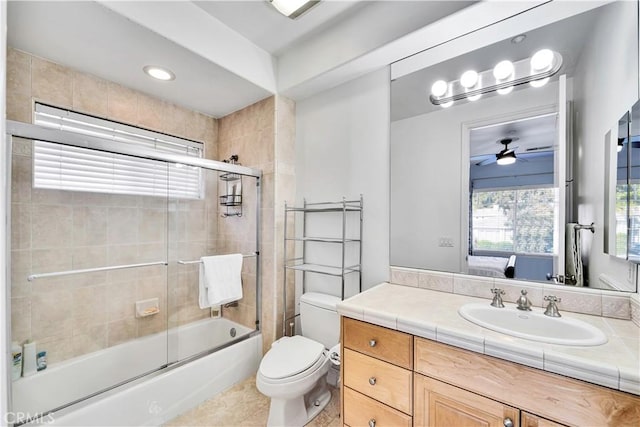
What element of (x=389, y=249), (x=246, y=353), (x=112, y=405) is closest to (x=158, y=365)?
(x=112, y=405)

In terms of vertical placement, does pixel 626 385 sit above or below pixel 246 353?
above

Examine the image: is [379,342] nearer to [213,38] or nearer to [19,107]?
[213,38]

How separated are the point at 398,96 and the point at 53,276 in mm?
2518

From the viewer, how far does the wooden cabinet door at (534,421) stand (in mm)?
972

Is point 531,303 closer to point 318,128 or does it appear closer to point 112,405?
point 318,128

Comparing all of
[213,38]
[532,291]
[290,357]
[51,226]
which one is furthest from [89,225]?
[532,291]

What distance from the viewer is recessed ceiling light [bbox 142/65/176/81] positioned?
1.95 m

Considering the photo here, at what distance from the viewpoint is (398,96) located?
6.32 ft

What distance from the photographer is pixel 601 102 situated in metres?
1.33

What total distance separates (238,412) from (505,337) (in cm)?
166

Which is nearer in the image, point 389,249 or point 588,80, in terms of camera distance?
point 588,80

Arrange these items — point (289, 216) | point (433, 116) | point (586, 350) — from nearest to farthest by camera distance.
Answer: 1. point (586, 350)
2. point (433, 116)
3. point (289, 216)
